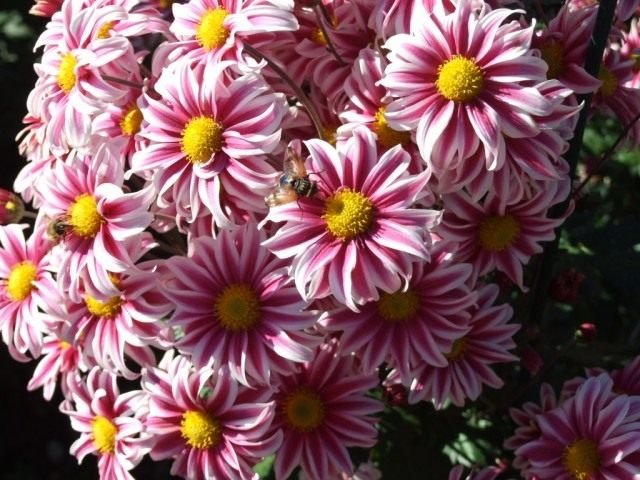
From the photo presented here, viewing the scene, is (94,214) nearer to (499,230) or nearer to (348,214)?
(348,214)

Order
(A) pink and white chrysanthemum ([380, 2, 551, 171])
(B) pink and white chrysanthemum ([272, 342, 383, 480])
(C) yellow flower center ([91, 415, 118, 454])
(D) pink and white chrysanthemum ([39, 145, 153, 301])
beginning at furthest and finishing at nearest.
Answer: (C) yellow flower center ([91, 415, 118, 454])
(B) pink and white chrysanthemum ([272, 342, 383, 480])
(D) pink and white chrysanthemum ([39, 145, 153, 301])
(A) pink and white chrysanthemum ([380, 2, 551, 171])

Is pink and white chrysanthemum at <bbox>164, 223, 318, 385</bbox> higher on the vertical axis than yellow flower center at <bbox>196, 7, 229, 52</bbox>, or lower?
lower

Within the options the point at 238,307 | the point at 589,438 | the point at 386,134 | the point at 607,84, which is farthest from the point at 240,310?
the point at 607,84

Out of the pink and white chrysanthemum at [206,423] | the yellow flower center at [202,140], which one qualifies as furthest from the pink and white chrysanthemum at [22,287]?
the yellow flower center at [202,140]

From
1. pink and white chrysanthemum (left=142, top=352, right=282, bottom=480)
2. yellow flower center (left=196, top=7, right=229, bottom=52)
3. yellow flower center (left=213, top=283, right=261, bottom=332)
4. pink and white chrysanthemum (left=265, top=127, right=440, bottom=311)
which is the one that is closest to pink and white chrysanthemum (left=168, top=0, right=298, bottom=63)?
yellow flower center (left=196, top=7, right=229, bottom=52)

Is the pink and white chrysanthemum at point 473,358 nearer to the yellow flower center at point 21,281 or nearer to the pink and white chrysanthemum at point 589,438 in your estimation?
the pink and white chrysanthemum at point 589,438

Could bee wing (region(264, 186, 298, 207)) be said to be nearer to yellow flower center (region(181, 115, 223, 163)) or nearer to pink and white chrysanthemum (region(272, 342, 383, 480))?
yellow flower center (region(181, 115, 223, 163))

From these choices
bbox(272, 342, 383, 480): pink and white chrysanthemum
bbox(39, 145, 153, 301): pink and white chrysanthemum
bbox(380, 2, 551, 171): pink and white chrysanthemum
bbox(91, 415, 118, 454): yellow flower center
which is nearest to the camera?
bbox(380, 2, 551, 171): pink and white chrysanthemum
